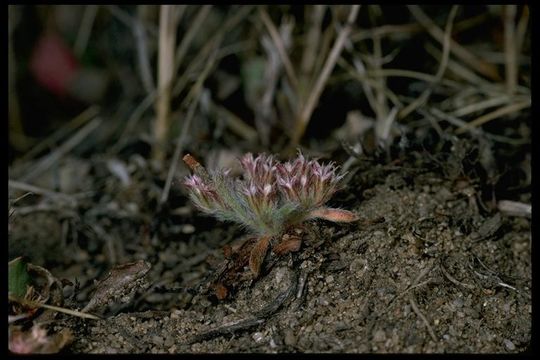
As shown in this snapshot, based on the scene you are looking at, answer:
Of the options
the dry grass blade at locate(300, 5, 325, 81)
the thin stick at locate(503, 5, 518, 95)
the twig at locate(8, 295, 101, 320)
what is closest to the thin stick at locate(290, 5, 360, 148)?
the dry grass blade at locate(300, 5, 325, 81)

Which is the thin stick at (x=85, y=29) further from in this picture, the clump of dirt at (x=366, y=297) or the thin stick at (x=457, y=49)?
the clump of dirt at (x=366, y=297)

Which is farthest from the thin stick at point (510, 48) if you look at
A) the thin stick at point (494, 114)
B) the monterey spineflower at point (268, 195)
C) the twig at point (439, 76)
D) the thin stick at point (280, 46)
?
the monterey spineflower at point (268, 195)

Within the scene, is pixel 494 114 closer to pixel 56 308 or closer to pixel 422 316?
pixel 422 316

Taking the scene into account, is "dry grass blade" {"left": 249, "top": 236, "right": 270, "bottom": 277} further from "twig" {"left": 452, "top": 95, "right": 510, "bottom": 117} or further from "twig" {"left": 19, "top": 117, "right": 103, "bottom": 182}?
"twig" {"left": 19, "top": 117, "right": 103, "bottom": 182}

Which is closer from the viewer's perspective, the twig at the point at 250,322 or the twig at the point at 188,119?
the twig at the point at 250,322

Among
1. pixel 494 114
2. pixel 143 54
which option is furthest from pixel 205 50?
pixel 494 114

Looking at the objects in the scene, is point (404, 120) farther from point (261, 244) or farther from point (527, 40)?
point (261, 244)
